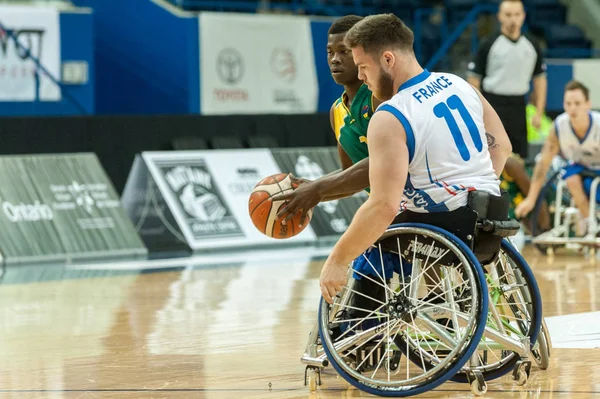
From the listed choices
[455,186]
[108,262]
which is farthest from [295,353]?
[108,262]

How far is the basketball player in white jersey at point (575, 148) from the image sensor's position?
425 inches

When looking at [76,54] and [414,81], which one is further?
[76,54]

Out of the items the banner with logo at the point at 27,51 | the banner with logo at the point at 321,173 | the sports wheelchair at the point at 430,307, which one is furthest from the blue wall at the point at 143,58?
the sports wheelchair at the point at 430,307

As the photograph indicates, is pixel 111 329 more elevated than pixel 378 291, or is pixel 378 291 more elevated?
pixel 378 291

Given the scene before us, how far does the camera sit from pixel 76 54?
15.2 metres

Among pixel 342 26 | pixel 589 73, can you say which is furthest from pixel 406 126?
pixel 589 73

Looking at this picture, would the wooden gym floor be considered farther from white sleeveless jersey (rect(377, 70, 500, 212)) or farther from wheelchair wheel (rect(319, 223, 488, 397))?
white sleeveless jersey (rect(377, 70, 500, 212))

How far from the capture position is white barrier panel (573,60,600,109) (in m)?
18.4

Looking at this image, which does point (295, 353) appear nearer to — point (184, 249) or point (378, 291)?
point (378, 291)

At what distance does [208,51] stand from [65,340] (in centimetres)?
936

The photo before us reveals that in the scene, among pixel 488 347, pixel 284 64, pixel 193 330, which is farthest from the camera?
pixel 284 64

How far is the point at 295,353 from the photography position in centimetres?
607

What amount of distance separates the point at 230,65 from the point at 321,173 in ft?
10.8

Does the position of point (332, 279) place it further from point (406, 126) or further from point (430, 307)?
point (406, 126)
